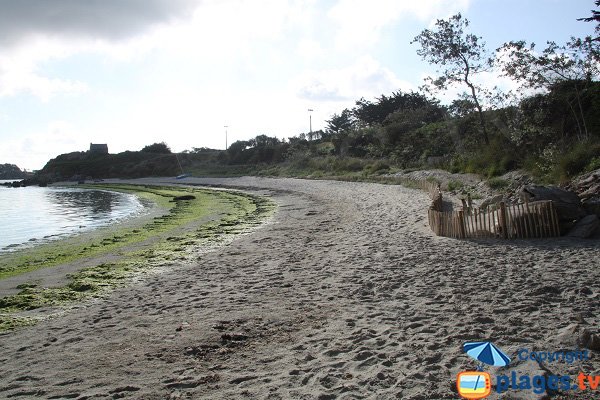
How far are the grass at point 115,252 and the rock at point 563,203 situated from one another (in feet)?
31.3

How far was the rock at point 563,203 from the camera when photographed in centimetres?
1163

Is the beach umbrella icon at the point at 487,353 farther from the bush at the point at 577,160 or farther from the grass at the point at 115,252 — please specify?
the bush at the point at 577,160

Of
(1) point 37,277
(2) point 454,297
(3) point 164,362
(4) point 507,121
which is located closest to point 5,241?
(1) point 37,277

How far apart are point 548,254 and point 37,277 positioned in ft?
39.5

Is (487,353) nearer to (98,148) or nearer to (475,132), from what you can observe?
(475,132)

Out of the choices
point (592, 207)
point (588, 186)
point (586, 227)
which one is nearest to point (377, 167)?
point (588, 186)

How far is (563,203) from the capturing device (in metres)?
11.8

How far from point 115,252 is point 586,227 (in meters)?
13.2

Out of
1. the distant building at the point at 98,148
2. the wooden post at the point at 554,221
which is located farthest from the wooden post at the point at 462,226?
the distant building at the point at 98,148

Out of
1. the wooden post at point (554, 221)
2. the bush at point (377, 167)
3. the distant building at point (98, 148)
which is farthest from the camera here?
the distant building at point (98, 148)

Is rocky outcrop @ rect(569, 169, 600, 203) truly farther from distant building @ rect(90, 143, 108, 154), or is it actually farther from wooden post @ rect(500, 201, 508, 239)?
distant building @ rect(90, 143, 108, 154)

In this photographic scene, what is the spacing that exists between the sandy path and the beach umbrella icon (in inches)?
4.6


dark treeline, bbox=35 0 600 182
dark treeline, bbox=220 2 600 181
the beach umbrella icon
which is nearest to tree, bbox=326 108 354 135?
dark treeline, bbox=35 0 600 182

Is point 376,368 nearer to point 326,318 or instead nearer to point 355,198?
point 326,318
